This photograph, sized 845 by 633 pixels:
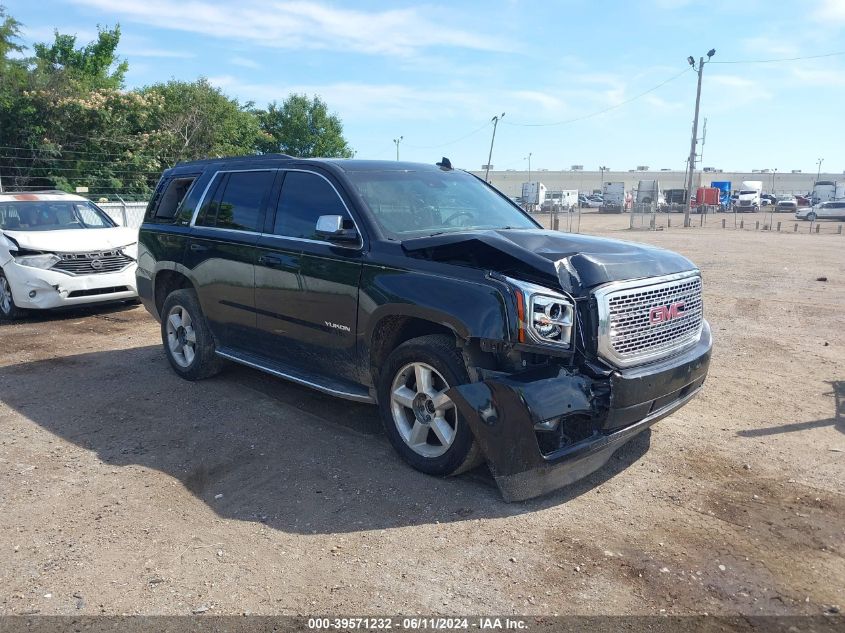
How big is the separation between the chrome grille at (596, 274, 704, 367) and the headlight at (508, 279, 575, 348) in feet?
0.66

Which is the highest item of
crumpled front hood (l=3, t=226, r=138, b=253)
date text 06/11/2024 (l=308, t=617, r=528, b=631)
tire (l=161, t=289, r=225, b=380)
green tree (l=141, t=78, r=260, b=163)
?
green tree (l=141, t=78, r=260, b=163)

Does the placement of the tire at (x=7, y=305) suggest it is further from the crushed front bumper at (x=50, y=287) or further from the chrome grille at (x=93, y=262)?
the chrome grille at (x=93, y=262)

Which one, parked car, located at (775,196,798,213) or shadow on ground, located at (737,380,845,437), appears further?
parked car, located at (775,196,798,213)

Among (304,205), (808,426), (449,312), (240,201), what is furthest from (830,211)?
(449,312)

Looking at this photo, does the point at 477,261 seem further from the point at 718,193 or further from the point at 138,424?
the point at 718,193

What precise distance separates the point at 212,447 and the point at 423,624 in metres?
2.57

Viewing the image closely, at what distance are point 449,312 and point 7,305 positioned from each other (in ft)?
27.3

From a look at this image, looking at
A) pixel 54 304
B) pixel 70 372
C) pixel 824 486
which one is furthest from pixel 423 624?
pixel 54 304

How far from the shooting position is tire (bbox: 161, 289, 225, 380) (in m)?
6.36

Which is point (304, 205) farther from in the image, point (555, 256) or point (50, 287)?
point (50, 287)

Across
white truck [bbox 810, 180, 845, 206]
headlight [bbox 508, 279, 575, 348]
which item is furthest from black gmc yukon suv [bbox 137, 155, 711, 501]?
white truck [bbox 810, 180, 845, 206]

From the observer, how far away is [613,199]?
2438 inches

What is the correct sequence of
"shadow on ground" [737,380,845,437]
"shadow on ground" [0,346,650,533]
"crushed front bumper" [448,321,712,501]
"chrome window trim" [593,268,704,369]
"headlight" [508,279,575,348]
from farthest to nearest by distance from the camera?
"shadow on ground" [737,380,845,437], "shadow on ground" [0,346,650,533], "chrome window trim" [593,268,704,369], "headlight" [508,279,575,348], "crushed front bumper" [448,321,712,501]

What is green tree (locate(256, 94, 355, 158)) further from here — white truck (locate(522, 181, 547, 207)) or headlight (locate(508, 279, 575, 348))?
headlight (locate(508, 279, 575, 348))
